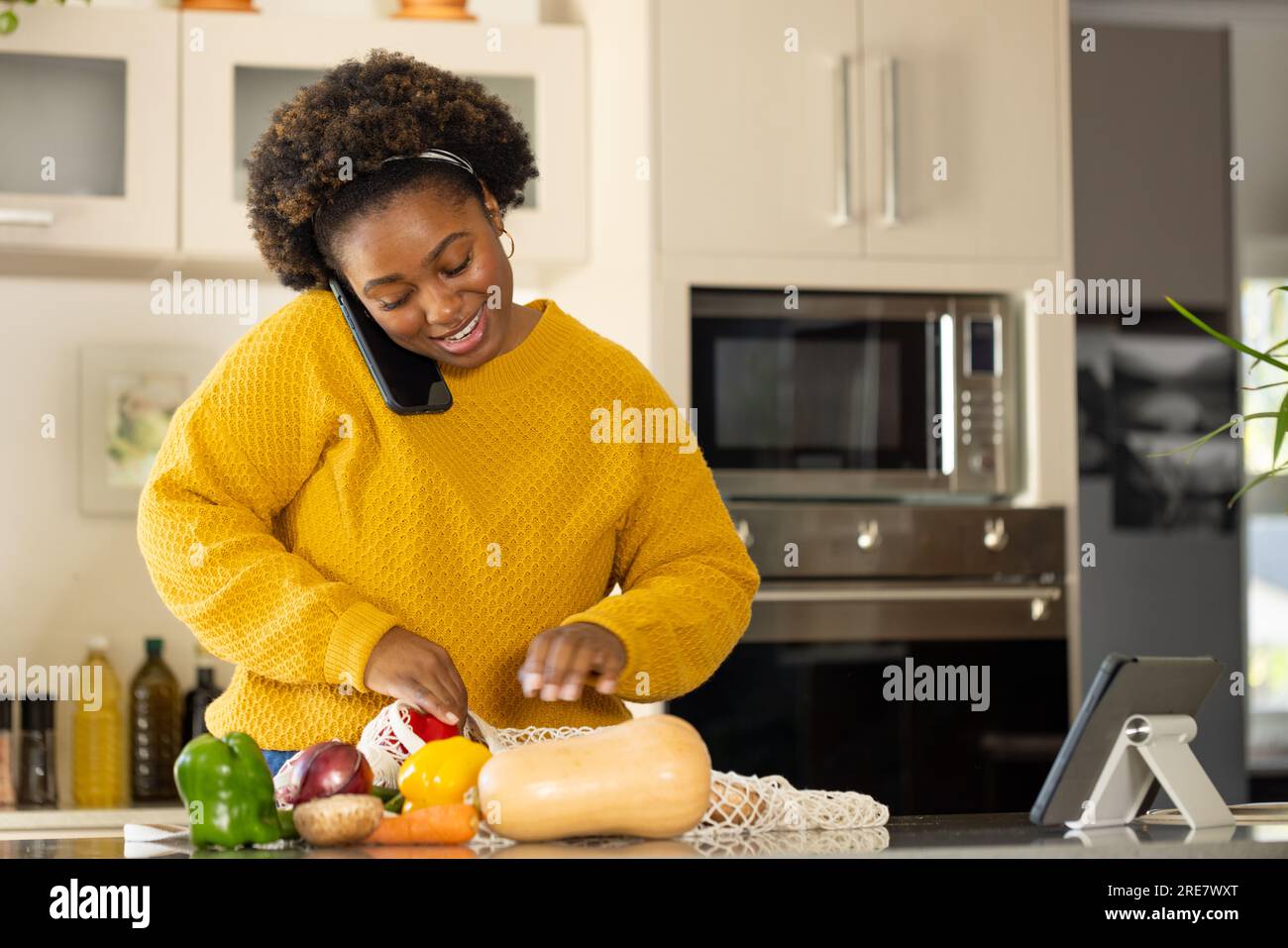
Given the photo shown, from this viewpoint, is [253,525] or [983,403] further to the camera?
[983,403]

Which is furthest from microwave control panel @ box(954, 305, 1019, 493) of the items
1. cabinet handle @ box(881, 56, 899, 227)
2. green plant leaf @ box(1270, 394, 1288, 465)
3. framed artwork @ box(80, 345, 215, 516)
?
framed artwork @ box(80, 345, 215, 516)

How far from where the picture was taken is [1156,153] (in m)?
2.84

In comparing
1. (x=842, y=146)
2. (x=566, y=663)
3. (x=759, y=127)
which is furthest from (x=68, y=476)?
(x=566, y=663)

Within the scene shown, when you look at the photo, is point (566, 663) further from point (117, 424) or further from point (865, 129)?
point (117, 424)

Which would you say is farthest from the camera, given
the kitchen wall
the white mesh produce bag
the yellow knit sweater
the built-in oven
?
the kitchen wall

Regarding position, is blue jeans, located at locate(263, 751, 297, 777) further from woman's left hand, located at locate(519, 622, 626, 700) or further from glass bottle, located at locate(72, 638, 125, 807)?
glass bottle, located at locate(72, 638, 125, 807)

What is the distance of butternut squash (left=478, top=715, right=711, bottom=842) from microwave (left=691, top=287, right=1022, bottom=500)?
1409 millimetres

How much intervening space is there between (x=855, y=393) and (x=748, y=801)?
4.85 feet

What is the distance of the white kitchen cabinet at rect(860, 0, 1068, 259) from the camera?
2.56 metres

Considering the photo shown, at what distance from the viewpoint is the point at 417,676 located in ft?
4.16
